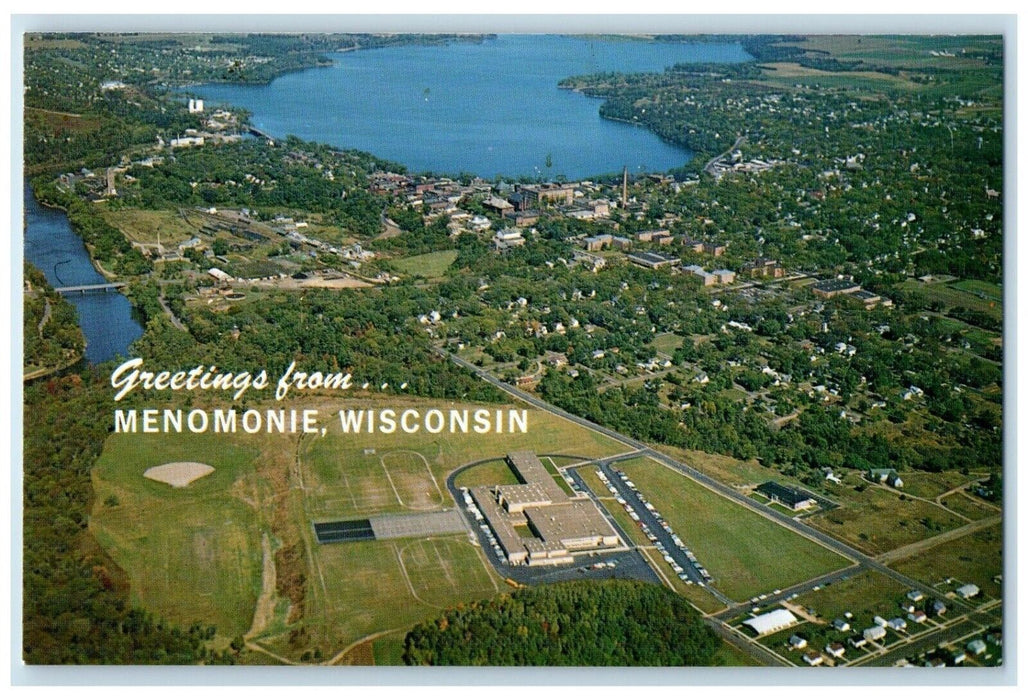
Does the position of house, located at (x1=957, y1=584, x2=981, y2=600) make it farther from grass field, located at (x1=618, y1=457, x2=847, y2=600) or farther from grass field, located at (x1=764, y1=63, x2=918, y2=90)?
grass field, located at (x1=764, y1=63, x2=918, y2=90)

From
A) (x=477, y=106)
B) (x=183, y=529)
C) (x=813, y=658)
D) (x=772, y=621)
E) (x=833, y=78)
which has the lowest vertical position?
(x=813, y=658)

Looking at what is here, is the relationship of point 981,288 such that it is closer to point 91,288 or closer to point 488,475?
point 488,475

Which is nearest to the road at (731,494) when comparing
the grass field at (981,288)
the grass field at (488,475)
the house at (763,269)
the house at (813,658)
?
the grass field at (488,475)

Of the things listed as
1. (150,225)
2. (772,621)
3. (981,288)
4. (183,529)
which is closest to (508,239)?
(150,225)

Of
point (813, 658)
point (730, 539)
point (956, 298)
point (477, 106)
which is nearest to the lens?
point (813, 658)

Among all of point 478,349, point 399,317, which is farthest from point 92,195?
point 478,349

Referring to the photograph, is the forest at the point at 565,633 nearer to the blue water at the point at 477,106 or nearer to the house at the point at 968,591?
the house at the point at 968,591

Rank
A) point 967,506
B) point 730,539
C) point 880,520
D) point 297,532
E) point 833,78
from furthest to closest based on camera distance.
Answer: point 833,78
point 880,520
point 967,506
point 730,539
point 297,532
